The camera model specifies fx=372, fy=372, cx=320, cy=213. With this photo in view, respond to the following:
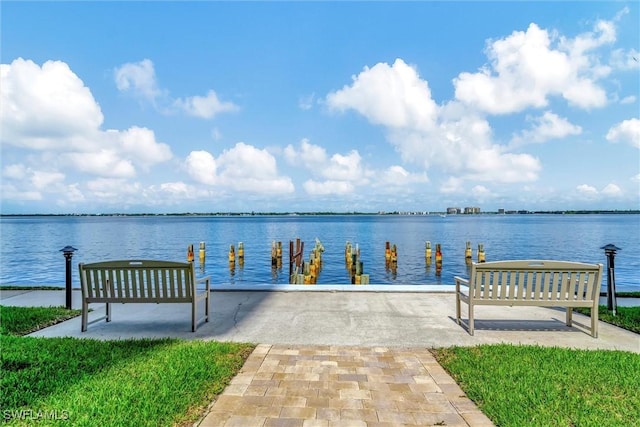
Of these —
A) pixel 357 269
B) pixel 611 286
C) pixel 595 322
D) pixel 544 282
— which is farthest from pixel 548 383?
pixel 357 269

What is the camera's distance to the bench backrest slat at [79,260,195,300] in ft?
17.7

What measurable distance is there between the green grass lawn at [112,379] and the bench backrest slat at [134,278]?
2.42 feet

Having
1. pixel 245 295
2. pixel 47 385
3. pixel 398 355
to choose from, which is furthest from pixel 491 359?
pixel 245 295

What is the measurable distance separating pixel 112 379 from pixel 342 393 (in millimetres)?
2313

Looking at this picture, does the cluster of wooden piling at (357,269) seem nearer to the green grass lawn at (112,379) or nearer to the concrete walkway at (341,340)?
the concrete walkway at (341,340)

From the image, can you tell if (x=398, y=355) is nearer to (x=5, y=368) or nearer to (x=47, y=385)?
(x=47, y=385)

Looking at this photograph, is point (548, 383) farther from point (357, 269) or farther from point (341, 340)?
point (357, 269)

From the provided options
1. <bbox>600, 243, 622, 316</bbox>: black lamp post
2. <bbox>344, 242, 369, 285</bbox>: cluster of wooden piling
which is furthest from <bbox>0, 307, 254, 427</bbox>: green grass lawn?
<bbox>344, 242, 369, 285</bbox>: cluster of wooden piling

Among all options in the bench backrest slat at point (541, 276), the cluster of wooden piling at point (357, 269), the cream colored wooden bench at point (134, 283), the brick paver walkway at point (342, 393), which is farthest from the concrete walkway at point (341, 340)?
the cluster of wooden piling at point (357, 269)

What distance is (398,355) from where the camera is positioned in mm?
4453

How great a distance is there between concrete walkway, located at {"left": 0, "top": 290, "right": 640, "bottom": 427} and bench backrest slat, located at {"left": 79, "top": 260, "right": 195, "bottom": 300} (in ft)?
1.91

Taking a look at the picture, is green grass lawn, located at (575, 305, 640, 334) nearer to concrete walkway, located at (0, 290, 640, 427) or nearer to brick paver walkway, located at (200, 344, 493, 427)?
concrete walkway, located at (0, 290, 640, 427)

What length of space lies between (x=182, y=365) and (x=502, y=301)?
4.25 m

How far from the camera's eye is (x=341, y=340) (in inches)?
200
